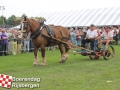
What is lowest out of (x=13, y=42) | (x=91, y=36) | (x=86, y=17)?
(x=13, y=42)

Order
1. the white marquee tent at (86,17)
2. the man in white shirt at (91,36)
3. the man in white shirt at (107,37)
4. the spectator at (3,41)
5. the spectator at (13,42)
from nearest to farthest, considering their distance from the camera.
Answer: the man in white shirt at (107,37), the man in white shirt at (91,36), the spectator at (3,41), the spectator at (13,42), the white marquee tent at (86,17)

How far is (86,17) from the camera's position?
35.8 metres

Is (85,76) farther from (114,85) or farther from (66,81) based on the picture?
(114,85)

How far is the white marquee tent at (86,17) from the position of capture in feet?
108

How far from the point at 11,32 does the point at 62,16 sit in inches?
773

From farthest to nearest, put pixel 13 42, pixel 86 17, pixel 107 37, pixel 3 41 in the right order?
pixel 86 17
pixel 13 42
pixel 3 41
pixel 107 37

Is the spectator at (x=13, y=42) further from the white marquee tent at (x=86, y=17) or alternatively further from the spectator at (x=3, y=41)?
the white marquee tent at (x=86, y=17)

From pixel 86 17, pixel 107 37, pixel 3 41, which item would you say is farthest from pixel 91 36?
pixel 86 17

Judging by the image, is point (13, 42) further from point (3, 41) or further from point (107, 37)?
point (107, 37)

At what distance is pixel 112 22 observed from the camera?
3203 cm

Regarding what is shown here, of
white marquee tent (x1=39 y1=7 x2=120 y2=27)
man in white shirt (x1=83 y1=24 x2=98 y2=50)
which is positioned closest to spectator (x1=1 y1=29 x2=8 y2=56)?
man in white shirt (x1=83 y1=24 x2=98 y2=50)

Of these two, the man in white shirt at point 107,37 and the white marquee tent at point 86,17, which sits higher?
the white marquee tent at point 86,17

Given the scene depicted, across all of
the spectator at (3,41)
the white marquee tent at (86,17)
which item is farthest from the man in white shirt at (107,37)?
the white marquee tent at (86,17)

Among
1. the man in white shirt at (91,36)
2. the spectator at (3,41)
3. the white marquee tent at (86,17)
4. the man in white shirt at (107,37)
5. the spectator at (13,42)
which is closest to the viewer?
the man in white shirt at (107,37)
